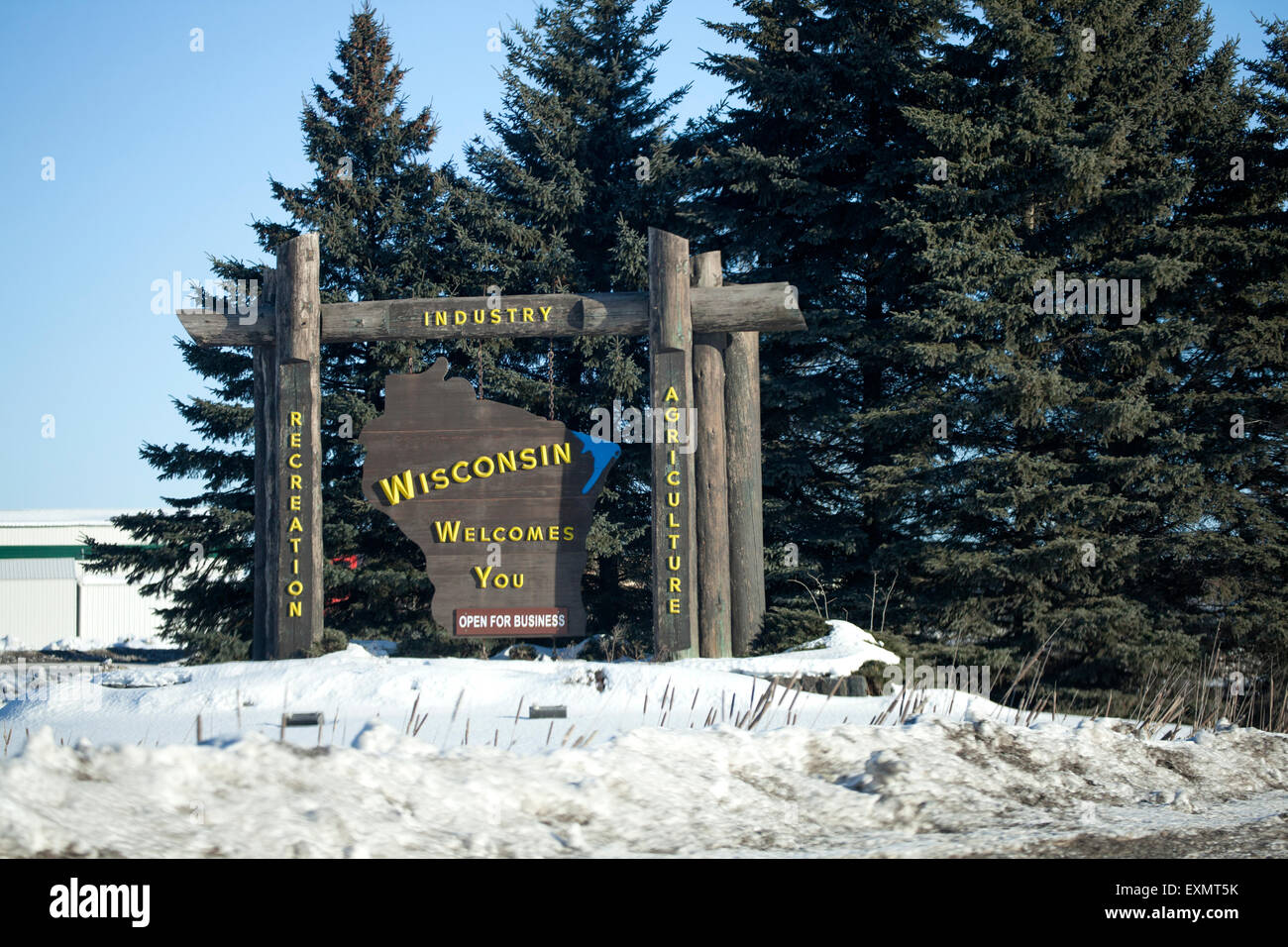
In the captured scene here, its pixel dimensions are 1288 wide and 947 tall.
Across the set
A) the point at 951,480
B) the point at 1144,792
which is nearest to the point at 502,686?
the point at 1144,792

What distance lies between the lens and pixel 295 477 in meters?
11.1

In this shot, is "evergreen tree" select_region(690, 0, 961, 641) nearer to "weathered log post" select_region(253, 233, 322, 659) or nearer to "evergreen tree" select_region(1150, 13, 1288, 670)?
"evergreen tree" select_region(1150, 13, 1288, 670)

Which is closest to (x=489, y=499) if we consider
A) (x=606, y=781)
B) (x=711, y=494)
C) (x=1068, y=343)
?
(x=711, y=494)

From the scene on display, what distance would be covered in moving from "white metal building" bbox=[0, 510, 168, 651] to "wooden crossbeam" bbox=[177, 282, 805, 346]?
23.9 meters

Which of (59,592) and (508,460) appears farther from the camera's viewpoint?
(59,592)

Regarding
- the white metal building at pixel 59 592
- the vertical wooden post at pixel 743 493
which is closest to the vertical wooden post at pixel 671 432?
the vertical wooden post at pixel 743 493

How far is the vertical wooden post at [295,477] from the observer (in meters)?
11.1

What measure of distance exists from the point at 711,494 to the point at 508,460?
206cm

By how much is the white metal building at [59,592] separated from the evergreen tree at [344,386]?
55.9ft

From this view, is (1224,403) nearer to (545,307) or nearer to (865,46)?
(865,46)

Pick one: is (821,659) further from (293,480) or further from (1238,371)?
(1238,371)

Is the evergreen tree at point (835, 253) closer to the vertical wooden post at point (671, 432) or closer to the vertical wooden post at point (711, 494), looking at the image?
the vertical wooden post at point (711, 494)

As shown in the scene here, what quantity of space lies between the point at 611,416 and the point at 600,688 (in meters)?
9.27
